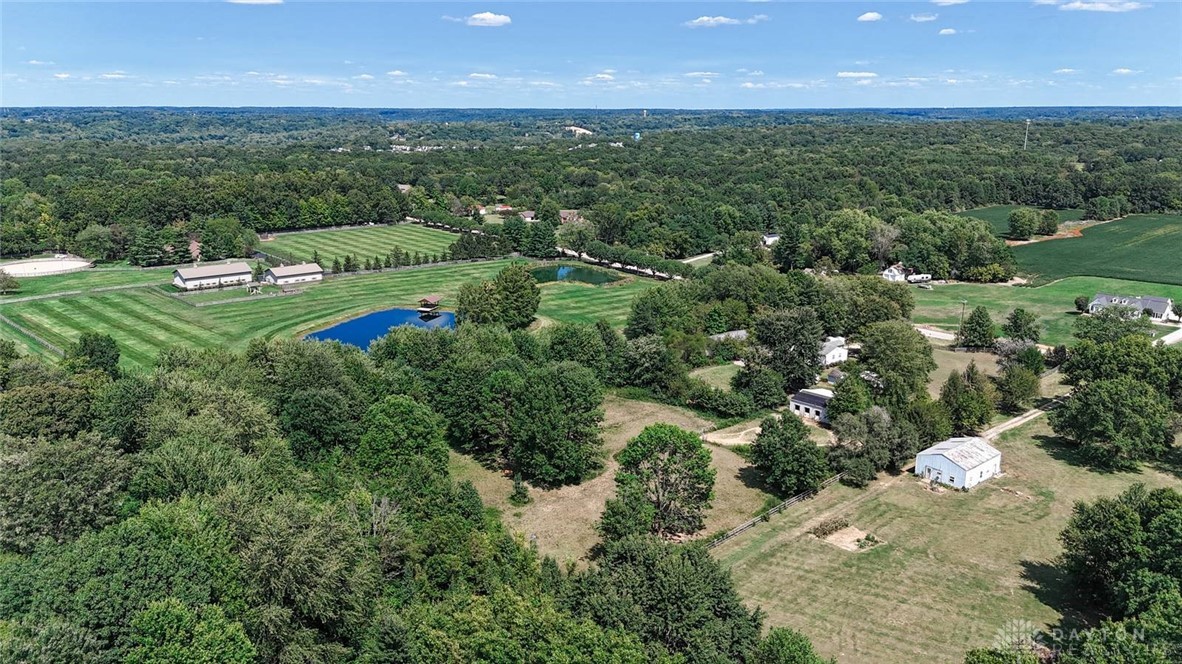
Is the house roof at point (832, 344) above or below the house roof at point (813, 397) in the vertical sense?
above

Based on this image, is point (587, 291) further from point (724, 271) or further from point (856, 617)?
point (856, 617)

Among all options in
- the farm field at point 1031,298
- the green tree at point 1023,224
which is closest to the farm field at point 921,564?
the farm field at point 1031,298

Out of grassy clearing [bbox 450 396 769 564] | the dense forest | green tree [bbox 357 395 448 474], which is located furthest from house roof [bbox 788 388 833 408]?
the dense forest

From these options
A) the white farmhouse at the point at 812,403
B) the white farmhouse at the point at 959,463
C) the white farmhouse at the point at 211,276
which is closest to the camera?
the white farmhouse at the point at 959,463

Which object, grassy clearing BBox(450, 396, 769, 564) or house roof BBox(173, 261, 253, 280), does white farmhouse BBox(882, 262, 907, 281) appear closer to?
grassy clearing BBox(450, 396, 769, 564)

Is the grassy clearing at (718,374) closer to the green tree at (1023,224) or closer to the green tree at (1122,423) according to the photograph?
the green tree at (1122,423)

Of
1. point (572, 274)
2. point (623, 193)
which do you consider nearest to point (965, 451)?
point (572, 274)
